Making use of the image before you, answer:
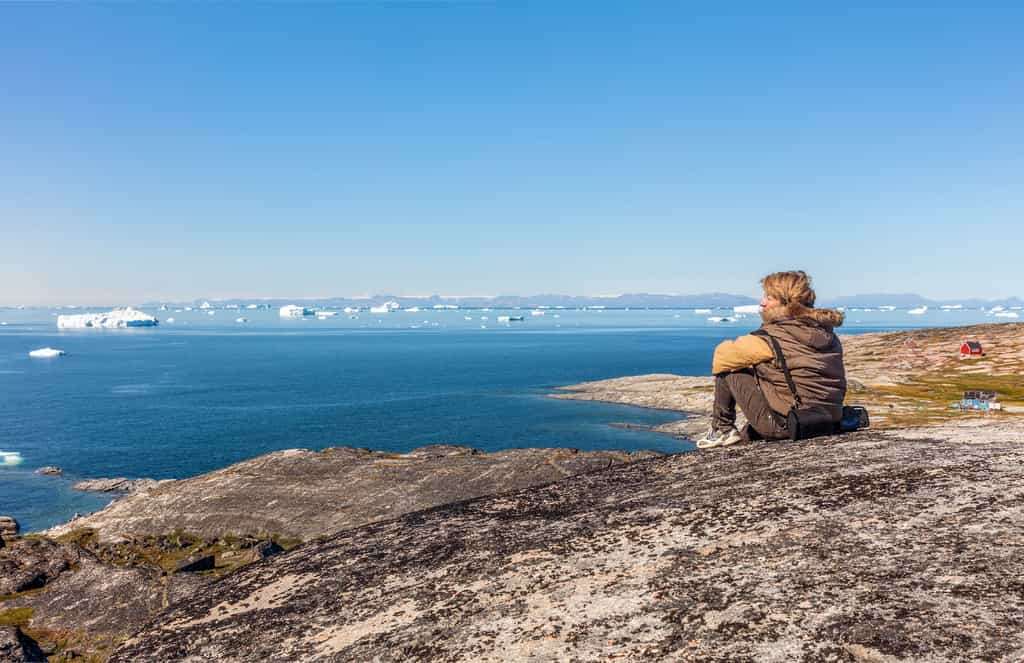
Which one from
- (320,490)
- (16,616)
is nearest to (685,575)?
(320,490)

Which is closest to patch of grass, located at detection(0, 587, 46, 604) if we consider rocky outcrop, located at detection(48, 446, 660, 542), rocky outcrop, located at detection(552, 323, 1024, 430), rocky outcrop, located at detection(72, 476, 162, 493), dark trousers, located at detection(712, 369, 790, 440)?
rocky outcrop, located at detection(48, 446, 660, 542)

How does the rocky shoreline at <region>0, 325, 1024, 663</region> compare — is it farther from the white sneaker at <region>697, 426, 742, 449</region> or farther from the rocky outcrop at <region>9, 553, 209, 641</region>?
the rocky outcrop at <region>9, 553, 209, 641</region>

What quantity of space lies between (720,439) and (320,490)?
2368 cm

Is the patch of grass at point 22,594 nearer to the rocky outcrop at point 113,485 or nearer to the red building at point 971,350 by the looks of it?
the rocky outcrop at point 113,485

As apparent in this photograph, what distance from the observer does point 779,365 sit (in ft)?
32.7

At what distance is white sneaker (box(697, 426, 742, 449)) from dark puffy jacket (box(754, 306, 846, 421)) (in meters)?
0.78

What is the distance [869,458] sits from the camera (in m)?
8.25

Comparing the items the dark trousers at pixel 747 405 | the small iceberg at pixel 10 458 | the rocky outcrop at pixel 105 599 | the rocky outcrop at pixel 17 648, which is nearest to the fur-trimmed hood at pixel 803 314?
the dark trousers at pixel 747 405

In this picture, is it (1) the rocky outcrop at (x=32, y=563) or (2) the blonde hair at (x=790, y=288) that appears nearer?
(2) the blonde hair at (x=790, y=288)

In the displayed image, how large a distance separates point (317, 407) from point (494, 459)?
96081 millimetres

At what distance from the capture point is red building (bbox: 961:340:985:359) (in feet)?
369

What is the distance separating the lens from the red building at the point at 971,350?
112 m

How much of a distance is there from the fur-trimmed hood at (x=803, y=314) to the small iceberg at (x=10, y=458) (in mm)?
94370

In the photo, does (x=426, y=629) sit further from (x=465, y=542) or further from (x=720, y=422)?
(x=720, y=422)
